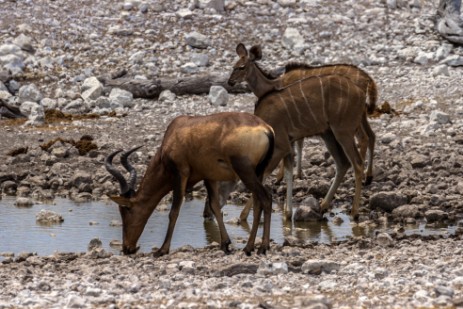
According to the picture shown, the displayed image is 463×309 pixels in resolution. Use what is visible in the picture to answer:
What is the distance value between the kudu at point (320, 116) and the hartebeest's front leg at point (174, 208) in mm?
2698

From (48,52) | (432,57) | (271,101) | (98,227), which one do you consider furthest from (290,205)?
(48,52)

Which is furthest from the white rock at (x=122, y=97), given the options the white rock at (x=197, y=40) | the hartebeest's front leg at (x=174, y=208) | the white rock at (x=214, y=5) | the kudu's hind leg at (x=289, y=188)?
the hartebeest's front leg at (x=174, y=208)

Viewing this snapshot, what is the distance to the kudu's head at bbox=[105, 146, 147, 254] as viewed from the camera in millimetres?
12625

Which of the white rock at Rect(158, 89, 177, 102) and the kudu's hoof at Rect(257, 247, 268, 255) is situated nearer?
the kudu's hoof at Rect(257, 247, 268, 255)

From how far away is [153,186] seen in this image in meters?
12.7

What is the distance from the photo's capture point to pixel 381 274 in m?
10.2

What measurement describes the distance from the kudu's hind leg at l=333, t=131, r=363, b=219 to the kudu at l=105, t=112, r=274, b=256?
3.21 m

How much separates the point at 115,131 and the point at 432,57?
7712 mm

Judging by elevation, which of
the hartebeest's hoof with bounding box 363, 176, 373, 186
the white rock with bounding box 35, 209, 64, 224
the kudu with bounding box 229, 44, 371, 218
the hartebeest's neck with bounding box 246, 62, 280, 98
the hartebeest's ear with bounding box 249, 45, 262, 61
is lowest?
the white rock with bounding box 35, 209, 64, 224

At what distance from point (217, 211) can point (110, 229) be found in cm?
262

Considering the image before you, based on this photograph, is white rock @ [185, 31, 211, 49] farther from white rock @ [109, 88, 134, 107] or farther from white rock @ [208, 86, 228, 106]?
white rock @ [208, 86, 228, 106]

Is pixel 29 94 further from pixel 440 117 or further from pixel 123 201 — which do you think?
pixel 123 201

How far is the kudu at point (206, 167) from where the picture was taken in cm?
1181

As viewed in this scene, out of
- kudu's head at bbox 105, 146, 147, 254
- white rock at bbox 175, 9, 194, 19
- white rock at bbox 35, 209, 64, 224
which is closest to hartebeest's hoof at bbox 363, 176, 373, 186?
white rock at bbox 35, 209, 64, 224
